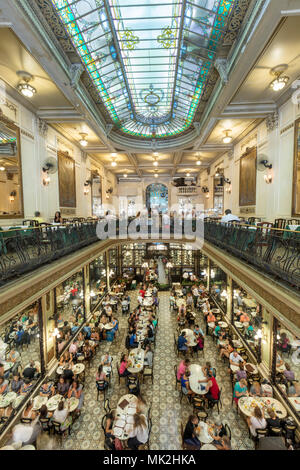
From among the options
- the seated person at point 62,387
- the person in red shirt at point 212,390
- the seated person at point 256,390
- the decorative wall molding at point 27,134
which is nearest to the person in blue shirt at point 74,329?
the seated person at point 62,387

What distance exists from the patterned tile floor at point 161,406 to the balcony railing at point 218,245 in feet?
13.5

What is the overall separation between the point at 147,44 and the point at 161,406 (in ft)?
37.2

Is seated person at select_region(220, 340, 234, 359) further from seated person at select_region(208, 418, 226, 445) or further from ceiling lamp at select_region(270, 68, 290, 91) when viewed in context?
ceiling lamp at select_region(270, 68, 290, 91)

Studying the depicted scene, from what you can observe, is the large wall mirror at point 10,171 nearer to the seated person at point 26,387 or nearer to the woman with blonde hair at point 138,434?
the seated person at point 26,387

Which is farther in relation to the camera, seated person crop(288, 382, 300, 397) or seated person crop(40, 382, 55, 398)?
seated person crop(40, 382, 55, 398)

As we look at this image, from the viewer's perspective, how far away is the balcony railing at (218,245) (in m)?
3.69

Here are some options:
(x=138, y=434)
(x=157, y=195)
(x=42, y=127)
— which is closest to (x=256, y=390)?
(x=138, y=434)

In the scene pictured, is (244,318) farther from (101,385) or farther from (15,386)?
(15,386)

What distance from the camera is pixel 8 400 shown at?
5094 mm

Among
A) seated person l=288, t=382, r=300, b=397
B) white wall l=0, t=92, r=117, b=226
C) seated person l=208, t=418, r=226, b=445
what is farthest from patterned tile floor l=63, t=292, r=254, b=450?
white wall l=0, t=92, r=117, b=226

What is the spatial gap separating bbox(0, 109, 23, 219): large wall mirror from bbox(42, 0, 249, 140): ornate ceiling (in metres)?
3.12

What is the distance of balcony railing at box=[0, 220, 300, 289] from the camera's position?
12.1ft

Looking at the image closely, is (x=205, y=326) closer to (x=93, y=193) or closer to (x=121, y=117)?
(x=93, y=193)

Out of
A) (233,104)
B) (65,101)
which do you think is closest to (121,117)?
(65,101)
